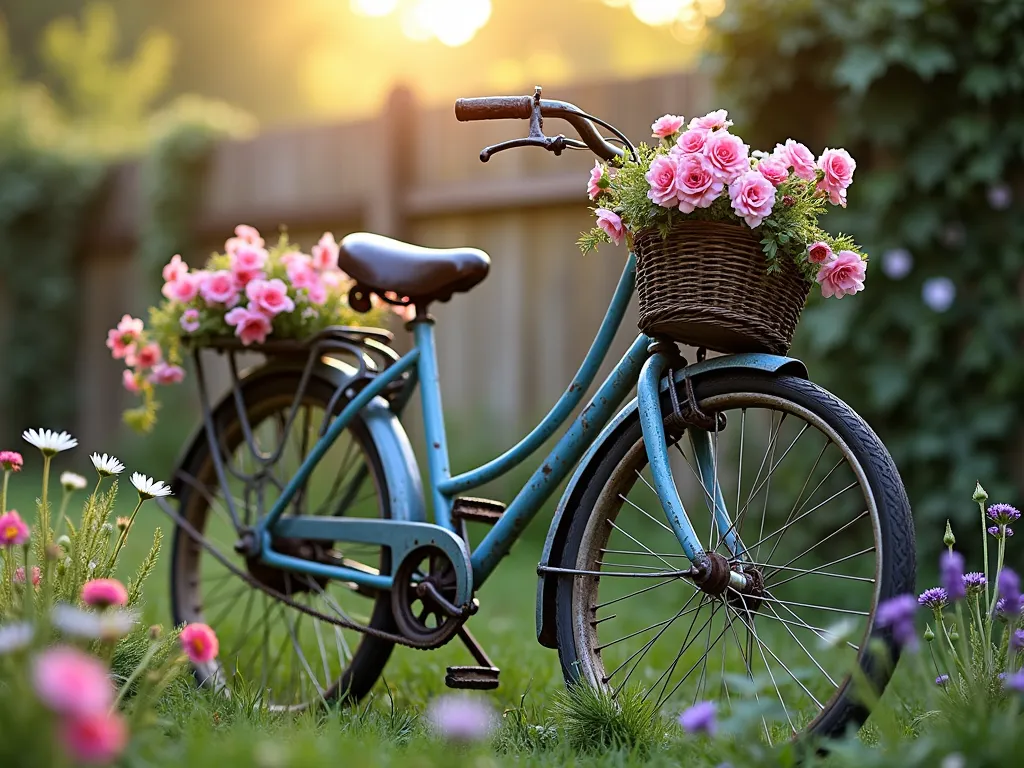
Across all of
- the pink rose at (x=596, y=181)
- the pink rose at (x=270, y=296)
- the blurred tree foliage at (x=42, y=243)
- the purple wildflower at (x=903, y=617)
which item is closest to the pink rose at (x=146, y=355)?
the pink rose at (x=270, y=296)

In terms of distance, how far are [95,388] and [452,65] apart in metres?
11.0

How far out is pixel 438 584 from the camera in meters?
2.36

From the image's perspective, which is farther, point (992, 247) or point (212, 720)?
point (992, 247)

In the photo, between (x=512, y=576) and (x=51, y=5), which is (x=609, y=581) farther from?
(x=51, y=5)

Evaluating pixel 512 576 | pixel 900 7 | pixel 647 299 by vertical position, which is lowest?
pixel 512 576

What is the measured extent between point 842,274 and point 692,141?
0.34 meters

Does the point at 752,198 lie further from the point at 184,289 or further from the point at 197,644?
the point at 184,289

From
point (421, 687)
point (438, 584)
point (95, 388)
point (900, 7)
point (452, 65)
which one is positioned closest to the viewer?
point (438, 584)

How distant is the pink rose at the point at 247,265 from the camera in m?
2.78

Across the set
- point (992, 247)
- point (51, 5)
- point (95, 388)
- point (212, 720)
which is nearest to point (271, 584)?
point (212, 720)

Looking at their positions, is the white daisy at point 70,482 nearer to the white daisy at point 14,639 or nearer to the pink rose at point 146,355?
the white daisy at point 14,639

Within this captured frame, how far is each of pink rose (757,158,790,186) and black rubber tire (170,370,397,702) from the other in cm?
111

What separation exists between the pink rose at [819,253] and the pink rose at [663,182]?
0.78 ft

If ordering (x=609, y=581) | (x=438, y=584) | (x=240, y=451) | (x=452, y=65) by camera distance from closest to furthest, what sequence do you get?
(x=438, y=584)
(x=240, y=451)
(x=609, y=581)
(x=452, y=65)
